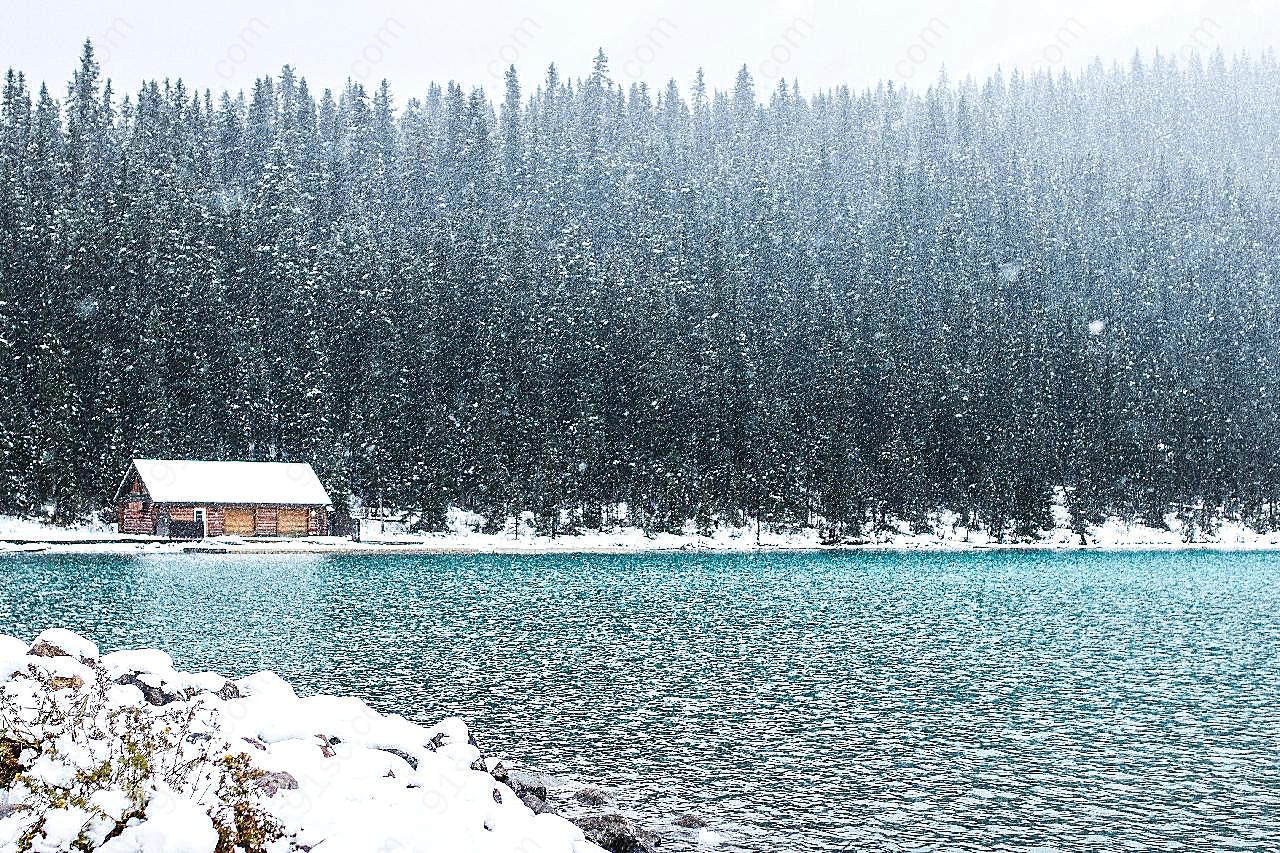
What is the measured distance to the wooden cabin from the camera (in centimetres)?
8362

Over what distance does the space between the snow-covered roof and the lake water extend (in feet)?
76.2

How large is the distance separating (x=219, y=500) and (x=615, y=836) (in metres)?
77.7

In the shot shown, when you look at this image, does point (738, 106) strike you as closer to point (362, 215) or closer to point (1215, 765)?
point (362, 215)

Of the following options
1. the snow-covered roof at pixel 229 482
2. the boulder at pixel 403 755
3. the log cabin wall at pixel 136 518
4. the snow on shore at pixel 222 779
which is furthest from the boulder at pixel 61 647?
the log cabin wall at pixel 136 518

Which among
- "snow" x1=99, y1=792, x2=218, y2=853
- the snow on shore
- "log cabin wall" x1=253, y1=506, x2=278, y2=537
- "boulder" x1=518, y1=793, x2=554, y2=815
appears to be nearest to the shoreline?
"log cabin wall" x1=253, y1=506, x2=278, y2=537

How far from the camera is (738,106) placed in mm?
181250

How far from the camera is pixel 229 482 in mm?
86562

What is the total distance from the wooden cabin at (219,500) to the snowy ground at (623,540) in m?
1.44

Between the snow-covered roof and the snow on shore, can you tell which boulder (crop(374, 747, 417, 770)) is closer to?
the snow on shore

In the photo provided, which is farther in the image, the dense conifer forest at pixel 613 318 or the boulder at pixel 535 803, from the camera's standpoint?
the dense conifer forest at pixel 613 318

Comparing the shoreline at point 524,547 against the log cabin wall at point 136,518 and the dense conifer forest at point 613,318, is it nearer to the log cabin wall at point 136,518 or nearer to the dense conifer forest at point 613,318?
the log cabin wall at point 136,518

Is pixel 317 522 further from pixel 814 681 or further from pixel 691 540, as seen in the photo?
pixel 814 681

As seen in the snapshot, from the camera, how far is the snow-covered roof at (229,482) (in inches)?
3290

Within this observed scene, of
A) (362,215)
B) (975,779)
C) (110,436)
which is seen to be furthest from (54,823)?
(362,215)
